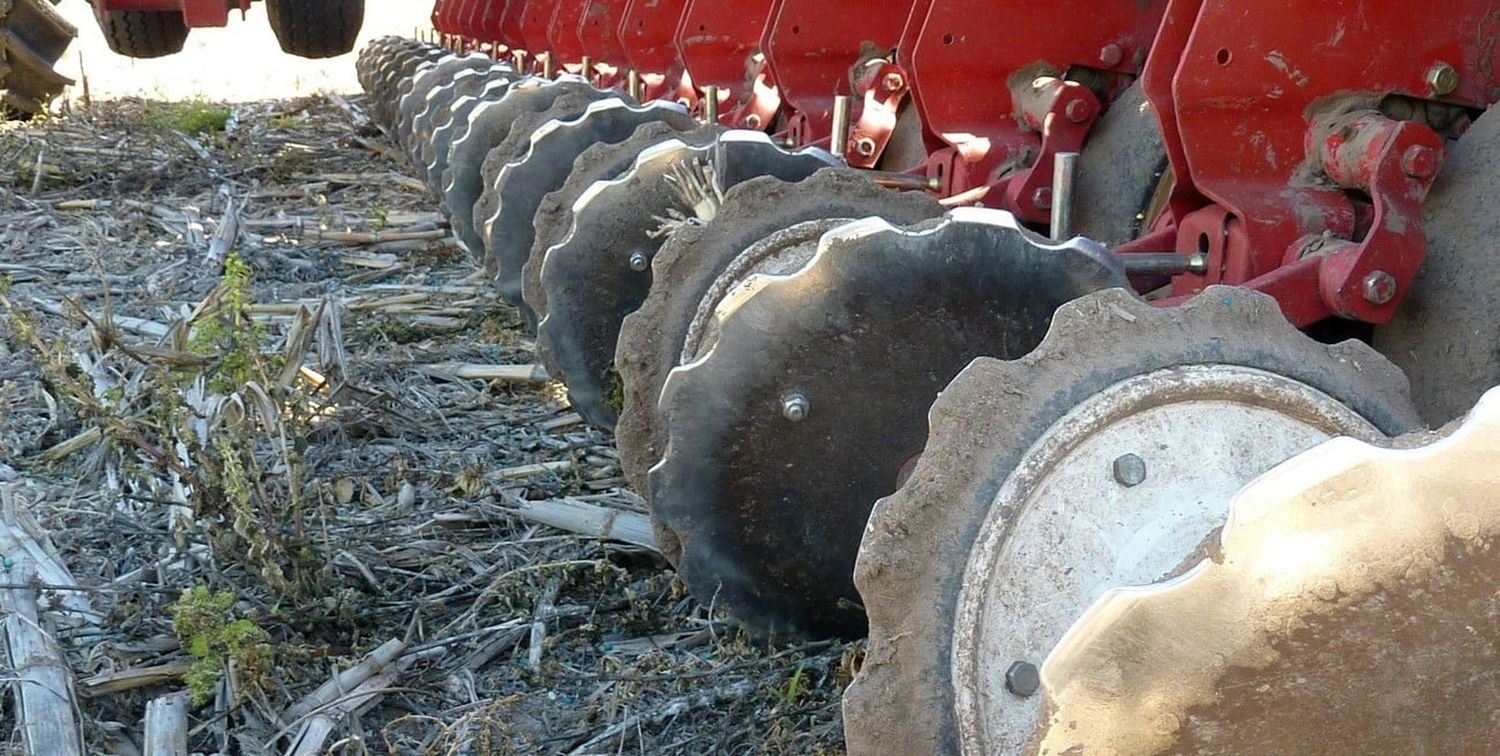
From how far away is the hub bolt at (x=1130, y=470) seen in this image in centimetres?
146

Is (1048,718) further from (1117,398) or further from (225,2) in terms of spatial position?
(225,2)

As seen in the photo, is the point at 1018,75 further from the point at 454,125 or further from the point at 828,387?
the point at 454,125

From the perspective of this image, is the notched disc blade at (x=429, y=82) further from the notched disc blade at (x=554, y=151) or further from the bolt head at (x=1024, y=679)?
the bolt head at (x=1024, y=679)

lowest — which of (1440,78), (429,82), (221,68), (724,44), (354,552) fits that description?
(221,68)

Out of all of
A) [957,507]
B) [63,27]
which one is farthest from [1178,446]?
[63,27]

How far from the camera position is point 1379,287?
204 centimetres

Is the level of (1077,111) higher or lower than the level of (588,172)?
higher

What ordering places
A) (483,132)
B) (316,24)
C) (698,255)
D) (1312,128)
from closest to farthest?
(1312,128) < (698,255) < (483,132) < (316,24)

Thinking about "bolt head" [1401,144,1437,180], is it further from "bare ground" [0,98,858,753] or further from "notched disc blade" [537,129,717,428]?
"notched disc blade" [537,129,717,428]

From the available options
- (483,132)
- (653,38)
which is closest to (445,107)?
(653,38)

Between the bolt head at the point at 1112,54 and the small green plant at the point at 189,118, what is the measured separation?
7560mm

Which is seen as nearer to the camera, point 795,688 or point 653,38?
point 795,688

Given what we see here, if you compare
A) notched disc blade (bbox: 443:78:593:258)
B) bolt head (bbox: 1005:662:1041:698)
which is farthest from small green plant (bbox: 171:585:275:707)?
notched disc blade (bbox: 443:78:593:258)

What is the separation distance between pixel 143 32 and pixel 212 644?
7.54 meters
